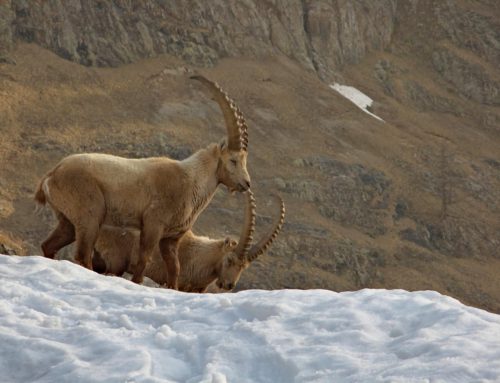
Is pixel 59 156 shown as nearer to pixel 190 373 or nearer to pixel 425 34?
pixel 190 373

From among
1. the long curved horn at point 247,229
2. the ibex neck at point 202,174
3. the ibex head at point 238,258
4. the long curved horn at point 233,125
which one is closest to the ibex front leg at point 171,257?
the ibex neck at point 202,174

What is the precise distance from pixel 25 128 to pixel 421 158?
76.6 ft

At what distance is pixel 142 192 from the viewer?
13500 mm

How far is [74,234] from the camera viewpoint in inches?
532

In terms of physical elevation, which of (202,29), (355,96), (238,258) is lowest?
(355,96)

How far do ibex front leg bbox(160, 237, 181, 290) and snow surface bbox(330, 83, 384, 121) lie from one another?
151 feet

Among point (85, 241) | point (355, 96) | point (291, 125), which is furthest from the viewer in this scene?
point (355, 96)

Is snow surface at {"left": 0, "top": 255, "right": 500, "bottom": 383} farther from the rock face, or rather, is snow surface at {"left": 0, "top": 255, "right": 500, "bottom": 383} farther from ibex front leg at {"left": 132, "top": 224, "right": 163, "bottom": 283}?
the rock face

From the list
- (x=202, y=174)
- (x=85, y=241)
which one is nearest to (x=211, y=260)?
(x=202, y=174)

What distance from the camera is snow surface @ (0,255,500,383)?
651cm

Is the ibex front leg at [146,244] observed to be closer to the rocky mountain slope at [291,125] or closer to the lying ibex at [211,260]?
the lying ibex at [211,260]

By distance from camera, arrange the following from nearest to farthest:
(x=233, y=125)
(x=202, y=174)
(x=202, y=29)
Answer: (x=202, y=174) < (x=233, y=125) < (x=202, y=29)

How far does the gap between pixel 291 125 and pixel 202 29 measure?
1084 centimetres

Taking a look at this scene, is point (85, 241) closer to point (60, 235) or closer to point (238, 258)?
point (60, 235)
